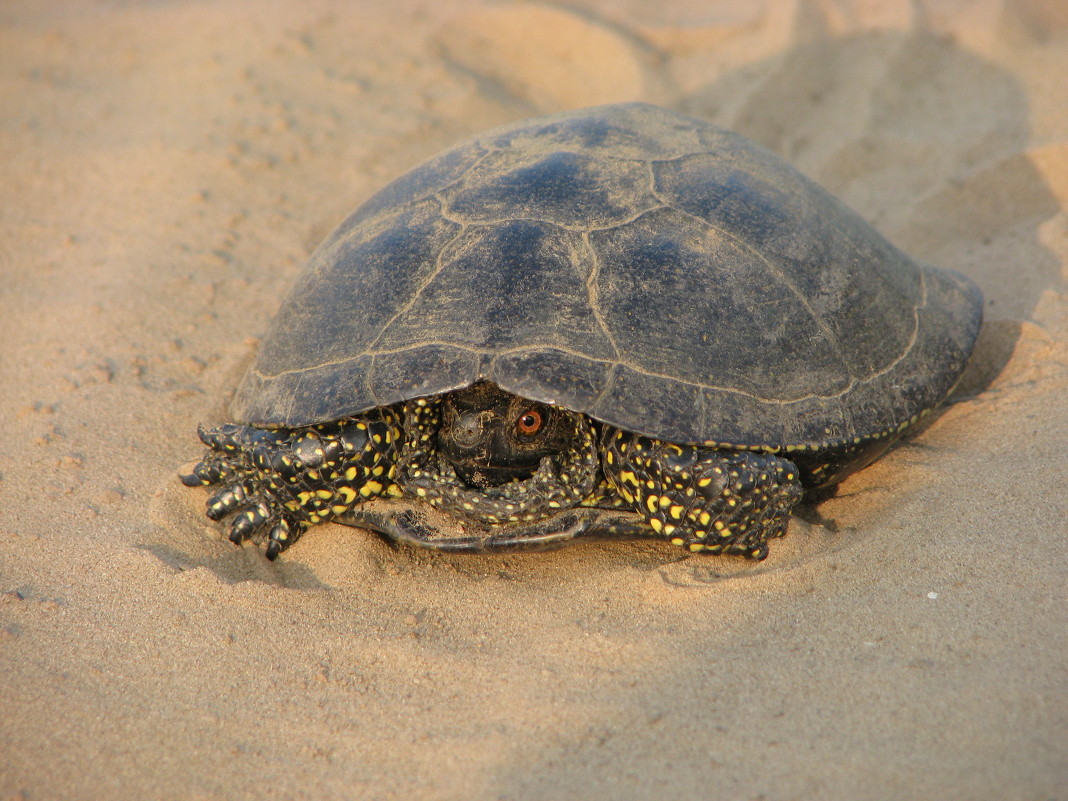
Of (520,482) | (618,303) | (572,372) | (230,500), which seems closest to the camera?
(572,372)

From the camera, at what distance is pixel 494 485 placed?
3.03 metres

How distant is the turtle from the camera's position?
9.04 ft

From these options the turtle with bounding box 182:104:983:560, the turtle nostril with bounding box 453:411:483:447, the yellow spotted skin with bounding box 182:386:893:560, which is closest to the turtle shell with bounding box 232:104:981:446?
the turtle with bounding box 182:104:983:560

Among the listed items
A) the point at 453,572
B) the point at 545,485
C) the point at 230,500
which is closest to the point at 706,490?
the point at 545,485

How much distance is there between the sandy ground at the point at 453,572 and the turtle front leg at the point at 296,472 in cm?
12

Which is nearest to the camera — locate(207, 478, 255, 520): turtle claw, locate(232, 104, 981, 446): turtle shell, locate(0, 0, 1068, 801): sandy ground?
locate(0, 0, 1068, 801): sandy ground

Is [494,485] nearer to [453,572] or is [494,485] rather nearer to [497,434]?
[497,434]

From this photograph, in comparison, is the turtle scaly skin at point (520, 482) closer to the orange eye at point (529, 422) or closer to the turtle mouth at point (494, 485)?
the turtle mouth at point (494, 485)

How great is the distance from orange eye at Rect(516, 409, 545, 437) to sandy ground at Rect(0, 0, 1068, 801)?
0.53 meters

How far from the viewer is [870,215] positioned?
514 centimetres

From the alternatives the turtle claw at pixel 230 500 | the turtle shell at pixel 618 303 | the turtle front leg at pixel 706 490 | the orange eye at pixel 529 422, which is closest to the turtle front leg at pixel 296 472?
the turtle claw at pixel 230 500

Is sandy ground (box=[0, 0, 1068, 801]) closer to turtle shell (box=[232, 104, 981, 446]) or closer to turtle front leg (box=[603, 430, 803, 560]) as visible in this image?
turtle front leg (box=[603, 430, 803, 560])

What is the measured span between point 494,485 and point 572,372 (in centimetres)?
60

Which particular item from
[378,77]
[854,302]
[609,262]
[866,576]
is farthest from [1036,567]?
[378,77]
